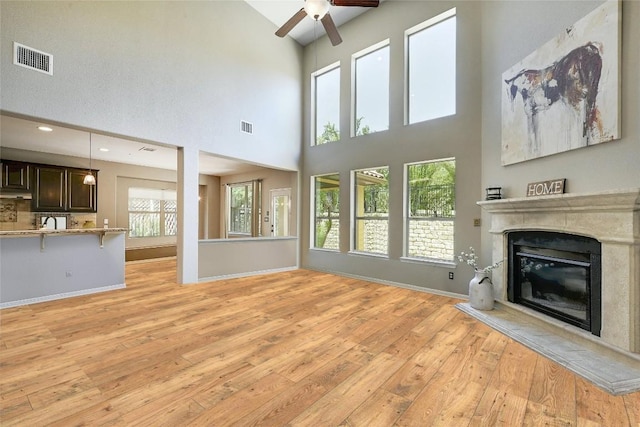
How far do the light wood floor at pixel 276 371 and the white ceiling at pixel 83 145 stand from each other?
308cm

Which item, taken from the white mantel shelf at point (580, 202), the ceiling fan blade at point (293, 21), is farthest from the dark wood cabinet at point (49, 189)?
the white mantel shelf at point (580, 202)

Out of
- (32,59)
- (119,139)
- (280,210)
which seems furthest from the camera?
(280,210)

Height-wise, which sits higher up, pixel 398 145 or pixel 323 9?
pixel 323 9

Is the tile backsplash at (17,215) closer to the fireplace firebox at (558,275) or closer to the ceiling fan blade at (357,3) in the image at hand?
the ceiling fan blade at (357,3)

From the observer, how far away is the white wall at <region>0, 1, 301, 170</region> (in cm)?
363

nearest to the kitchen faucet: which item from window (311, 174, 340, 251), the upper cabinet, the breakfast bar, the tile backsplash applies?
the tile backsplash

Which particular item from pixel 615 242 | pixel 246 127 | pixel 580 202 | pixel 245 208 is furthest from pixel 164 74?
pixel 615 242

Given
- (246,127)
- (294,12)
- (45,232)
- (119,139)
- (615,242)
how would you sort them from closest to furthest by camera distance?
(615,242) < (45,232) < (119,139) < (246,127) < (294,12)

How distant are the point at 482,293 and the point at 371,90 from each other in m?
4.46

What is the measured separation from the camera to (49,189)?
6422 millimetres

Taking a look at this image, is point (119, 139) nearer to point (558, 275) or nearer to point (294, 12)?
point (294, 12)

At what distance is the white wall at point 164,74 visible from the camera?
3.63 metres

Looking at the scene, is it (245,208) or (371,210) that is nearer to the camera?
(371,210)

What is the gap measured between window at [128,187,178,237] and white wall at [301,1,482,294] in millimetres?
4697
